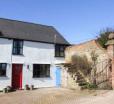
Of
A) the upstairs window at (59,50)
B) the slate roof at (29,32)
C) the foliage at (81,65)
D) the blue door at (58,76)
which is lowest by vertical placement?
the blue door at (58,76)

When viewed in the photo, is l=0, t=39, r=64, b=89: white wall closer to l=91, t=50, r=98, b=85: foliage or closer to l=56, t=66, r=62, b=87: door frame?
l=56, t=66, r=62, b=87: door frame

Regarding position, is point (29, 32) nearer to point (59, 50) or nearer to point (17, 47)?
point (17, 47)

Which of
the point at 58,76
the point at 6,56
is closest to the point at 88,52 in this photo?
the point at 58,76

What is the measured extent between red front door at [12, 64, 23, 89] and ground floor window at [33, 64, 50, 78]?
177 cm

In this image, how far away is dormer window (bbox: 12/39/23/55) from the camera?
24.9 m

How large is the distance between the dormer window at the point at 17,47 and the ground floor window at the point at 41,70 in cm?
237

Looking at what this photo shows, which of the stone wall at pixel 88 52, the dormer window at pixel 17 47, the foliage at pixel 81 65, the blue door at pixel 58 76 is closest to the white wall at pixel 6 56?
the dormer window at pixel 17 47

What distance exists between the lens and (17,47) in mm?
25078

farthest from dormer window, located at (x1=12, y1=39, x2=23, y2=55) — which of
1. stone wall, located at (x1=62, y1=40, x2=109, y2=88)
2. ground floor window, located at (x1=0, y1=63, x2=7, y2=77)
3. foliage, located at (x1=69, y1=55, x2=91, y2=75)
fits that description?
foliage, located at (x1=69, y1=55, x2=91, y2=75)

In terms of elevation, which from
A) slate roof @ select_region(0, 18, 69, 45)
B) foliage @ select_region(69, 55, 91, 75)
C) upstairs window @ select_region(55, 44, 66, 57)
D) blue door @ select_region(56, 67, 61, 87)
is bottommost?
blue door @ select_region(56, 67, 61, 87)

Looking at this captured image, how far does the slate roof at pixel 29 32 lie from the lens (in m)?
25.6

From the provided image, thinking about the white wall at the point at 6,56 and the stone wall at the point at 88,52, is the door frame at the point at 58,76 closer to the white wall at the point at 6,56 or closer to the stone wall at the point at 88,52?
the stone wall at the point at 88,52

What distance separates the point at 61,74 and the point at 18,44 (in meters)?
5.80

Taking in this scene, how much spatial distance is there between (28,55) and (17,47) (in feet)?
5.03
